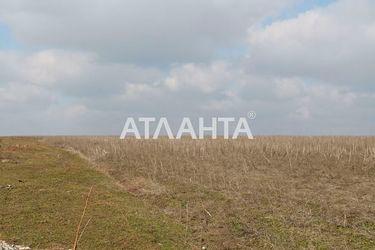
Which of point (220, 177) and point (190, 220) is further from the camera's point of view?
point (220, 177)

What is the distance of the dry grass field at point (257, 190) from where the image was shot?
17750 mm

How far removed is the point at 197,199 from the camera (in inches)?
883

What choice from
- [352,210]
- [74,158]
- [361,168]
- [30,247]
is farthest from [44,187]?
[361,168]

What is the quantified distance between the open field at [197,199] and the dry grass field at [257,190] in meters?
0.05

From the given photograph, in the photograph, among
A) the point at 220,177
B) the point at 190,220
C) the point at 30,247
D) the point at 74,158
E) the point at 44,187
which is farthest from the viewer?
the point at 74,158

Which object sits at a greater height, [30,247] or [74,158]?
[74,158]

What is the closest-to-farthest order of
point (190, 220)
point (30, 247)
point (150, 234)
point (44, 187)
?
point (30, 247)
point (150, 234)
point (190, 220)
point (44, 187)

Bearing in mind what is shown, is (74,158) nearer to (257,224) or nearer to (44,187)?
(44,187)

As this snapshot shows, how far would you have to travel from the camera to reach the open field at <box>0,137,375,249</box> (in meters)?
17.7

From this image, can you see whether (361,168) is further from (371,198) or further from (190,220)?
(190,220)

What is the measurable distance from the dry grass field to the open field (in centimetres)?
5

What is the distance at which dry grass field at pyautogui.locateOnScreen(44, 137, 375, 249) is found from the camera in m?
17.8

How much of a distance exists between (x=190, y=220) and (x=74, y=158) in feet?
53.6

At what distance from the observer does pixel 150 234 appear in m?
18.1
